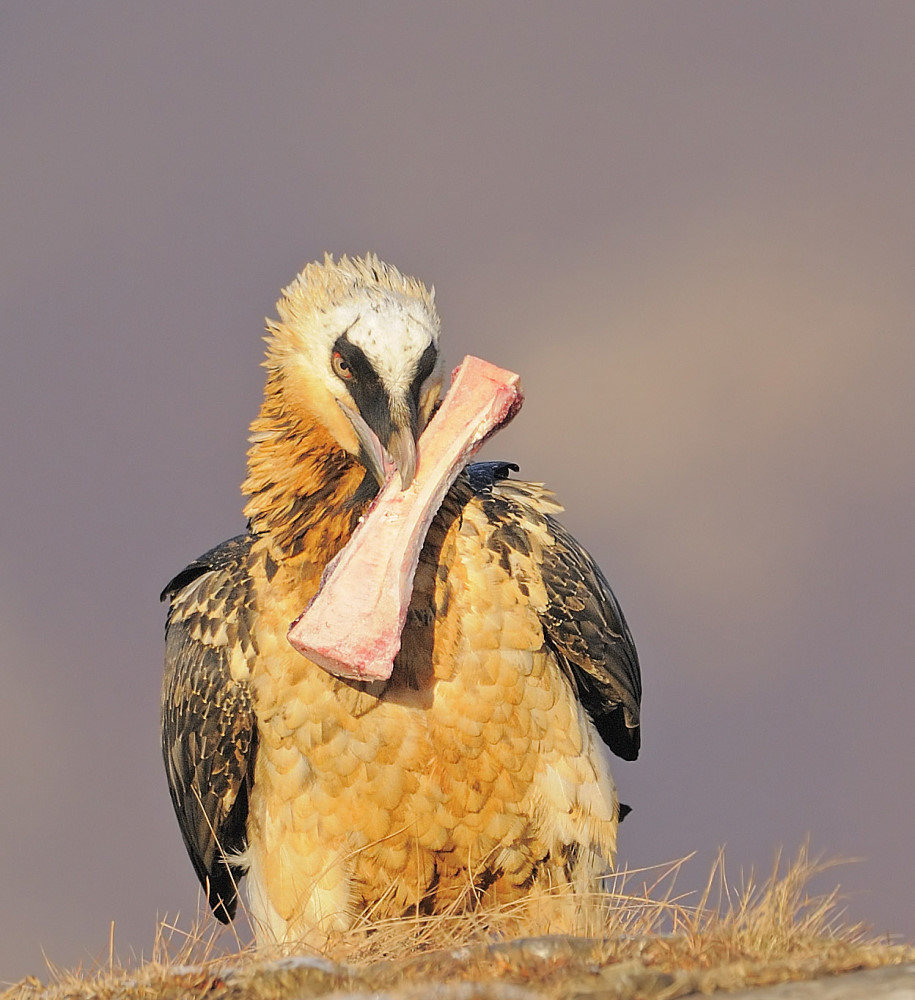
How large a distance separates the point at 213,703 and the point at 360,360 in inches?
92.4

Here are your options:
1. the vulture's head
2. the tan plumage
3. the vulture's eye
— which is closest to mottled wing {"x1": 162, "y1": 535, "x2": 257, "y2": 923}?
the tan plumage

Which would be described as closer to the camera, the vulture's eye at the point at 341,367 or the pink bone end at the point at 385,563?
the pink bone end at the point at 385,563

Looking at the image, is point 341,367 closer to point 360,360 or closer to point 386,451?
point 360,360

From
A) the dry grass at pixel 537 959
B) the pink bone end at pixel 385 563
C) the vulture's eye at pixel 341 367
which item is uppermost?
the vulture's eye at pixel 341 367

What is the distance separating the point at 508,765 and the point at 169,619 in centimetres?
284

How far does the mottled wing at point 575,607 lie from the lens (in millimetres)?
8211

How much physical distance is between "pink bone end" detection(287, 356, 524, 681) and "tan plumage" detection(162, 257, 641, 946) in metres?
0.24

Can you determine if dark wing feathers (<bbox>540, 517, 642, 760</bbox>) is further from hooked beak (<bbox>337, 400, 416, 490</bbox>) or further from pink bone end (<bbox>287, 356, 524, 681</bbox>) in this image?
hooked beak (<bbox>337, 400, 416, 490</bbox>)

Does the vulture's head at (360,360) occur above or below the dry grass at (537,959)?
above

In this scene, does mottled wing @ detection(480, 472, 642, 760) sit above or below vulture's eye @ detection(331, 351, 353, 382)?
below

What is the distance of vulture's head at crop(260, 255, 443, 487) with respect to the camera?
7.35 meters

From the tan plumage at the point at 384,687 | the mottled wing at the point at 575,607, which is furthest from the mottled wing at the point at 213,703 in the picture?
the mottled wing at the point at 575,607

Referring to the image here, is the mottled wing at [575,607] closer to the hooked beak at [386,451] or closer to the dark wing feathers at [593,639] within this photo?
the dark wing feathers at [593,639]

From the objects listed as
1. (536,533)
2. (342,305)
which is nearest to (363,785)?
(536,533)
